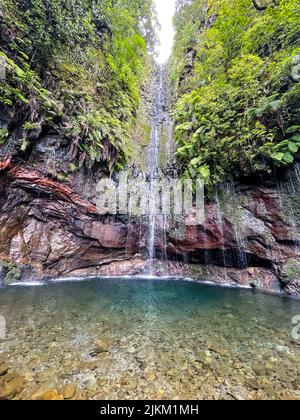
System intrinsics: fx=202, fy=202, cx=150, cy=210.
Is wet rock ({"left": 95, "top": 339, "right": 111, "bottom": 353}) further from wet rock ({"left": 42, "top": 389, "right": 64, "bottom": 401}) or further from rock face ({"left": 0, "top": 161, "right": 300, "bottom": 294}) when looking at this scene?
rock face ({"left": 0, "top": 161, "right": 300, "bottom": 294})

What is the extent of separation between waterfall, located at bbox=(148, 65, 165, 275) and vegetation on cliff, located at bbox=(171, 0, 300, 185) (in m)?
1.85

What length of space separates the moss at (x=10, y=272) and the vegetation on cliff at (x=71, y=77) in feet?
13.5

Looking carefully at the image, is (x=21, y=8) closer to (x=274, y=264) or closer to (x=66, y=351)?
(x=66, y=351)

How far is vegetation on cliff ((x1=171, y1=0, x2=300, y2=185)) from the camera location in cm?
698

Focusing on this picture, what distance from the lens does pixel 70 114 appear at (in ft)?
27.3

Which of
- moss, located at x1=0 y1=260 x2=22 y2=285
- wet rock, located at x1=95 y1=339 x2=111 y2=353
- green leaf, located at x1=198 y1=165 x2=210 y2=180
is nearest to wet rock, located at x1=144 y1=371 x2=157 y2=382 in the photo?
wet rock, located at x1=95 y1=339 x2=111 y2=353

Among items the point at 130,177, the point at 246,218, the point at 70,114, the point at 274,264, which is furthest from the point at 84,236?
the point at 274,264

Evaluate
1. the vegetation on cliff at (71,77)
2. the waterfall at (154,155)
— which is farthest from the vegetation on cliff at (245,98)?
the vegetation on cliff at (71,77)

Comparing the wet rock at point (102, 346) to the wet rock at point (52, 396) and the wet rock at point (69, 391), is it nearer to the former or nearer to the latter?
the wet rock at point (69, 391)

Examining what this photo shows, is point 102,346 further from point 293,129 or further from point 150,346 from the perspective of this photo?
point 293,129

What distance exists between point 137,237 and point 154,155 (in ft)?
17.5

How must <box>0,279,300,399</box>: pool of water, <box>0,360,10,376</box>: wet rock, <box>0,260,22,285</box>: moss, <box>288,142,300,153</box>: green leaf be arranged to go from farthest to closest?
<box>0,260,22,285</box>: moss < <box>288,142,300,153</box>: green leaf < <box>0,360,10,376</box>: wet rock < <box>0,279,300,399</box>: pool of water

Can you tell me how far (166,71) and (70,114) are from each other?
578 inches

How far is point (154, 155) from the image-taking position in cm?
1238
